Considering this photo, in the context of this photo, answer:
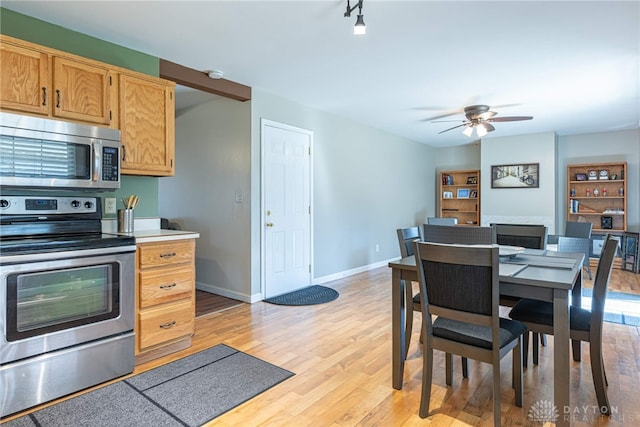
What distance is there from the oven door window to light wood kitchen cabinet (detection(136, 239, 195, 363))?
0.71 ft

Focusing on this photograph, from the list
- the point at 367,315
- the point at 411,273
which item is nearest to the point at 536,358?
the point at 411,273

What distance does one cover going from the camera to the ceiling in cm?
238

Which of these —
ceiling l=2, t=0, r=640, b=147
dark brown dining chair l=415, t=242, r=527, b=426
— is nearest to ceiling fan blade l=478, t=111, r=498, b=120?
ceiling l=2, t=0, r=640, b=147

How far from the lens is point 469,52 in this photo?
3062mm

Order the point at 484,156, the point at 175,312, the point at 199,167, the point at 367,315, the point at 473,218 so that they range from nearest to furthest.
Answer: the point at 175,312 → the point at 367,315 → the point at 199,167 → the point at 484,156 → the point at 473,218

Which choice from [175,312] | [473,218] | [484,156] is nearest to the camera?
[175,312]

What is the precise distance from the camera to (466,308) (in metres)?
1.75

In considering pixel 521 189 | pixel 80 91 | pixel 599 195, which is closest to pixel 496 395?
pixel 80 91

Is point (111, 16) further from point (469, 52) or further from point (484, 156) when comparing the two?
point (484, 156)

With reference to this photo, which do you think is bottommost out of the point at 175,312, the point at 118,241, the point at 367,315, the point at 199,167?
the point at 367,315

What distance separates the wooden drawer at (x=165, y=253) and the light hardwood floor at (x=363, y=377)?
697 mm

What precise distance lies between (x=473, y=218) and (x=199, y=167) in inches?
230

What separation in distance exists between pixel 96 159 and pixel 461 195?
7.05 metres

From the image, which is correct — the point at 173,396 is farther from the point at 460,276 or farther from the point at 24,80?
the point at 24,80
